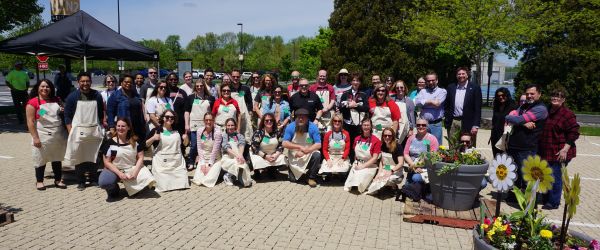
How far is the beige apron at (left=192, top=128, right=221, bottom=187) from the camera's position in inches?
266

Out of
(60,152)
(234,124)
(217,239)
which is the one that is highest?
(234,124)

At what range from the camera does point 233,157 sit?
6.94 m

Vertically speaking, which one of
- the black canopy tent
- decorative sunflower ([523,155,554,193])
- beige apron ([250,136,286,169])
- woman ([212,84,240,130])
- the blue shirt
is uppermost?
the black canopy tent

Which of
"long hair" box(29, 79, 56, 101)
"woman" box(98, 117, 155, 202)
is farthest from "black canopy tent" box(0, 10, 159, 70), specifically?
"woman" box(98, 117, 155, 202)

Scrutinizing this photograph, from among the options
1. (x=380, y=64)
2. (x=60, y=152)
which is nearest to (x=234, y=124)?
(x=60, y=152)

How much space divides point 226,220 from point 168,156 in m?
1.98

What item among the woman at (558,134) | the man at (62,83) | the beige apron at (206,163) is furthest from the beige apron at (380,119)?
the man at (62,83)

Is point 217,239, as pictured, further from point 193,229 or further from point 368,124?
point 368,124

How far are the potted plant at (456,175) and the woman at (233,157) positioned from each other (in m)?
2.99

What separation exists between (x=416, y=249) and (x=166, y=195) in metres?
3.85

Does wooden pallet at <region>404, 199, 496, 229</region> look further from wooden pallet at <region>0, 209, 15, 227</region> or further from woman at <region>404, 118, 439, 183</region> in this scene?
wooden pallet at <region>0, 209, 15, 227</region>

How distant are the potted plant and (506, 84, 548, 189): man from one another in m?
1.01

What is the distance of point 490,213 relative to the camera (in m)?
5.03

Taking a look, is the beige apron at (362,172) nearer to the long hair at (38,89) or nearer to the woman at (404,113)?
the woman at (404,113)
